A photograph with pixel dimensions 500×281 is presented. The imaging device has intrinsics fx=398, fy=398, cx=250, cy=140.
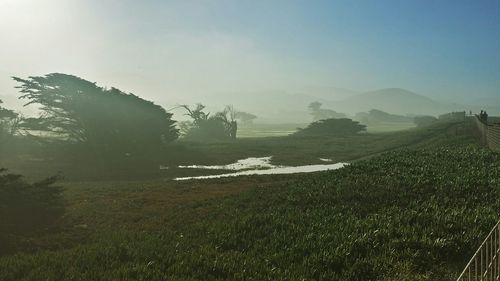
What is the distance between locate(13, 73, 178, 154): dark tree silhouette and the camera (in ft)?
153

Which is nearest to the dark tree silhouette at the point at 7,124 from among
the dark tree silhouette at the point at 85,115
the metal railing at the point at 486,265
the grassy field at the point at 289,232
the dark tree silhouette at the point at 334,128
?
the dark tree silhouette at the point at 85,115

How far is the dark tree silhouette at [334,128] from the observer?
10564 cm

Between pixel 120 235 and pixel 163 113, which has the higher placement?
pixel 163 113

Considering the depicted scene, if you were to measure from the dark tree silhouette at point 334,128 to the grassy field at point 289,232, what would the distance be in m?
81.7

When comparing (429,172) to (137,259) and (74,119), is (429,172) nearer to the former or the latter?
(137,259)

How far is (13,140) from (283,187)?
1848 inches

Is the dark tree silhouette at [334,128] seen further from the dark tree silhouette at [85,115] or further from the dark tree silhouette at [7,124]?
the dark tree silhouette at [7,124]

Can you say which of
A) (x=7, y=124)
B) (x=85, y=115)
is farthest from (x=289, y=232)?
(x=7, y=124)

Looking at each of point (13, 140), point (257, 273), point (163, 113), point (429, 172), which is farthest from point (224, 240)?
point (13, 140)

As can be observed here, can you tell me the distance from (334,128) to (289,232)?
318ft

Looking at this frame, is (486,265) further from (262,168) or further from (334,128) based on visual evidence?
(334,128)

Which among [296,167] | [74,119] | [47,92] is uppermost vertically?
[47,92]

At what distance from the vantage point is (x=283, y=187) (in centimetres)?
2292

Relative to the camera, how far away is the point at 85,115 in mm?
47938
